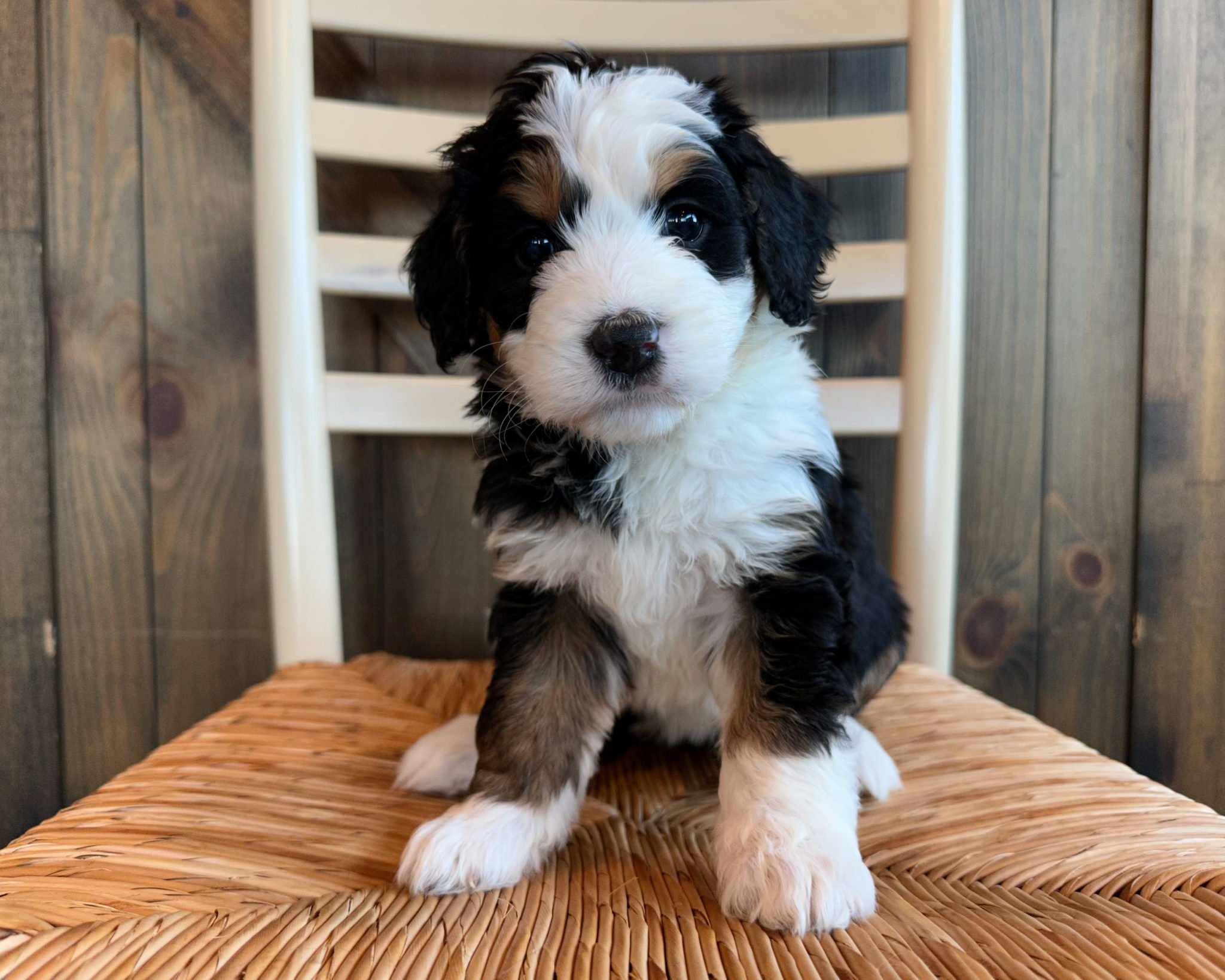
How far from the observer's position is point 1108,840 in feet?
3.24

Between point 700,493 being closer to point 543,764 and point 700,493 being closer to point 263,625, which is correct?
point 543,764

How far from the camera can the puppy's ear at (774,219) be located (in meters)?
1.17

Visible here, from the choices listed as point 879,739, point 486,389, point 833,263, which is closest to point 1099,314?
point 833,263

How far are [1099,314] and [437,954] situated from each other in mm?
1872

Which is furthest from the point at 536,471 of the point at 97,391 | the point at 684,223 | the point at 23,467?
the point at 23,467

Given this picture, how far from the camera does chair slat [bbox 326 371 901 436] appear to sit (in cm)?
170

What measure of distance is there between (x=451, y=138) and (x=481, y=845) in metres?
1.31

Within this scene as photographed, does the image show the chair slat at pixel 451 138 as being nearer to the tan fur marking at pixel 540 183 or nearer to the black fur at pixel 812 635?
the tan fur marking at pixel 540 183

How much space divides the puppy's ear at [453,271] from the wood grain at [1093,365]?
1372 millimetres

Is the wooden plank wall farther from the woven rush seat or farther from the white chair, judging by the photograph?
the woven rush seat

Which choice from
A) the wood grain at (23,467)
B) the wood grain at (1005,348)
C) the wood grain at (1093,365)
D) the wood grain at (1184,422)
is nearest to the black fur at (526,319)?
the wood grain at (1005,348)

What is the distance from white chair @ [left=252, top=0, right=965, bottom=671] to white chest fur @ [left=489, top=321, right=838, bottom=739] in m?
0.58

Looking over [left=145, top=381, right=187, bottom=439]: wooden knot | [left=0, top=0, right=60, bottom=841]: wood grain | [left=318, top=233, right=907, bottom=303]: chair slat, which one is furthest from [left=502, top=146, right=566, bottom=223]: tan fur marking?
[left=0, top=0, right=60, bottom=841]: wood grain

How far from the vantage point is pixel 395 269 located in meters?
1.71
